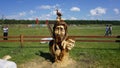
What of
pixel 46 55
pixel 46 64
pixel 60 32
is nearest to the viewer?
pixel 60 32

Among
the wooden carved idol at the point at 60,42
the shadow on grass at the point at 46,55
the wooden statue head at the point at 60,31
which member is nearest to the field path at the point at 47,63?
the shadow on grass at the point at 46,55

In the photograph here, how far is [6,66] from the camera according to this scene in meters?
5.87

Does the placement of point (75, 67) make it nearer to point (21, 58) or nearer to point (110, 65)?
point (110, 65)

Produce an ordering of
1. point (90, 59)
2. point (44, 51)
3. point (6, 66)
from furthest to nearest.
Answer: point (44, 51) < point (90, 59) < point (6, 66)

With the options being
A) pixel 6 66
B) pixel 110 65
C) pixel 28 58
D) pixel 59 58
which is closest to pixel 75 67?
pixel 59 58

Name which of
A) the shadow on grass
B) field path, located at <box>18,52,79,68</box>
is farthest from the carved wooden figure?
the shadow on grass

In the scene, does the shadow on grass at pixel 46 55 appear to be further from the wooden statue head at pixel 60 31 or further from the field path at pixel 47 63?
the wooden statue head at pixel 60 31

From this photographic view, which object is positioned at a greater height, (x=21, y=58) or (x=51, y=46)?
(x=51, y=46)

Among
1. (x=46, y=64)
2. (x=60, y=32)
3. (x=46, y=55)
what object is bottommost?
(x=46, y=64)

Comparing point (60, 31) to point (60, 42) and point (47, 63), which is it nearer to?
point (60, 42)

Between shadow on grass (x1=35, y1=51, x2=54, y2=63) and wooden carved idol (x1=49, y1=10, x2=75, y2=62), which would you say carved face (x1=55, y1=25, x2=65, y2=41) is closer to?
wooden carved idol (x1=49, y1=10, x2=75, y2=62)

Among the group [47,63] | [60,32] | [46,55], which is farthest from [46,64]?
[60,32]

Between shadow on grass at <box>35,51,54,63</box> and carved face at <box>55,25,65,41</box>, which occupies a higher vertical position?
carved face at <box>55,25,65,41</box>

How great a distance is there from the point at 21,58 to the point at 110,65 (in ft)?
17.1
